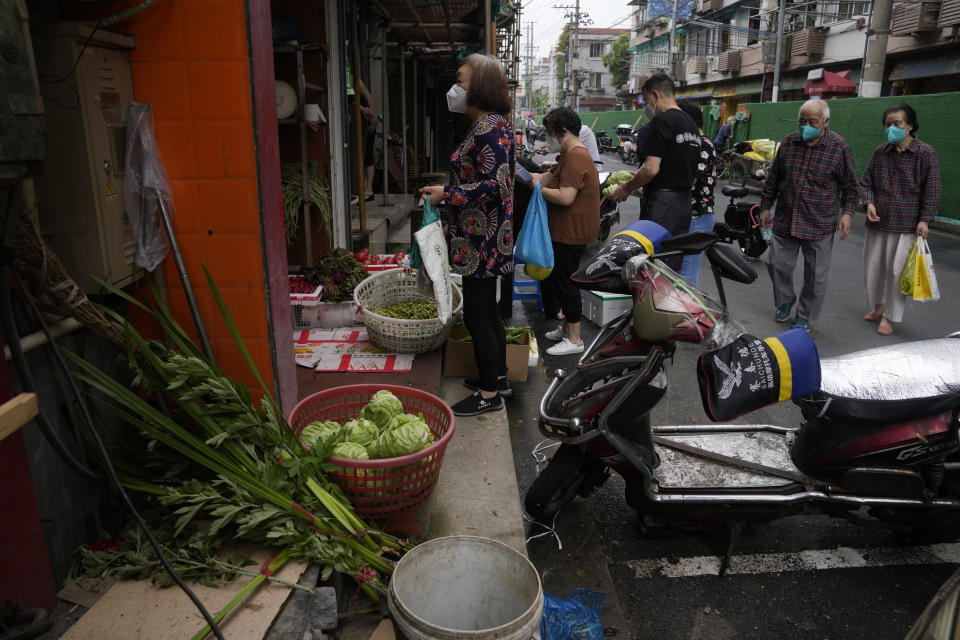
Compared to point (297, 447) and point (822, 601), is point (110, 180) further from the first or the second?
point (822, 601)

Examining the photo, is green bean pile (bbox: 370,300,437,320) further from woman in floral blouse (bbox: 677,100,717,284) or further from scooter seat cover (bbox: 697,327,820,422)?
scooter seat cover (bbox: 697,327,820,422)

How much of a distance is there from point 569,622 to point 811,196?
4.88 meters

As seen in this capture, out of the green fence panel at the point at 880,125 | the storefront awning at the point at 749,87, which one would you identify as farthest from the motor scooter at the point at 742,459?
the storefront awning at the point at 749,87

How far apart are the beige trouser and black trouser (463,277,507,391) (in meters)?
4.32

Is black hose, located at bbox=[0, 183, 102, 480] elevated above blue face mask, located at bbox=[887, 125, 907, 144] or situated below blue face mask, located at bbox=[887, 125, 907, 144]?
below

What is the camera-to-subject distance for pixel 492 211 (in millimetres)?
3861

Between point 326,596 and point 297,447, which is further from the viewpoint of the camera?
point 297,447

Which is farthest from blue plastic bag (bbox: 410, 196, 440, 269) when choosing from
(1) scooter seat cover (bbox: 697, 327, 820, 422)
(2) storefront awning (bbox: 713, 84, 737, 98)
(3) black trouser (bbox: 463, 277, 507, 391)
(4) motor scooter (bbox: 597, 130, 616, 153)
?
(2) storefront awning (bbox: 713, 84, 737, 98)

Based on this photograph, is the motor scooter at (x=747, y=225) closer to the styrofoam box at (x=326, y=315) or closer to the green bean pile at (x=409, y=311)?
the green bean pile at (x=409, y=311)

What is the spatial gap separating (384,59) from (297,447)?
7.65 metres

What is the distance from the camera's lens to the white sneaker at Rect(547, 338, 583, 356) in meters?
5.67

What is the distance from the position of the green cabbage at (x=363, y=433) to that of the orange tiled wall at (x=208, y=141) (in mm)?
591

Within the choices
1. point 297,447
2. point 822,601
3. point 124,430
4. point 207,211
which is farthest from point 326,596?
point 822,601

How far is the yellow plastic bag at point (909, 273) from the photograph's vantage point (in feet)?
19.6
